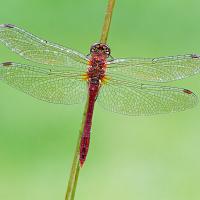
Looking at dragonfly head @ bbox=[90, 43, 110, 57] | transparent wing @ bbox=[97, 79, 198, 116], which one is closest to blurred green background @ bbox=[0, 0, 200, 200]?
transparent wing @ bbox=[97, 79, 198, 116]

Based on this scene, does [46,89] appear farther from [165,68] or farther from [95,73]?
[165,68]

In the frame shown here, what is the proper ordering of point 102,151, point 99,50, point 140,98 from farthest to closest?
point 102,151
point 140,98
point 99,50

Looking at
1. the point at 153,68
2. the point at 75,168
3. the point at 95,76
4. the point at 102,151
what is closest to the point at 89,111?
the point at 95,76

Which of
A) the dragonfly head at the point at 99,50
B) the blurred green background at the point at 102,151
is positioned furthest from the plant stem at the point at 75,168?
the blurred green background at the point at 102,151

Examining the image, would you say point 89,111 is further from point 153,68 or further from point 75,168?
point 75,168

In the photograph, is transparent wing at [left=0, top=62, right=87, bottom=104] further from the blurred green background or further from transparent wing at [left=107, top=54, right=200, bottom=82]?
the blurred green background

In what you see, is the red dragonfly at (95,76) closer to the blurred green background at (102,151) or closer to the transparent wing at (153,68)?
the transparent wing at (153,68)

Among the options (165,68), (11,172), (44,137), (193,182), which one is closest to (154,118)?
(193,182)
